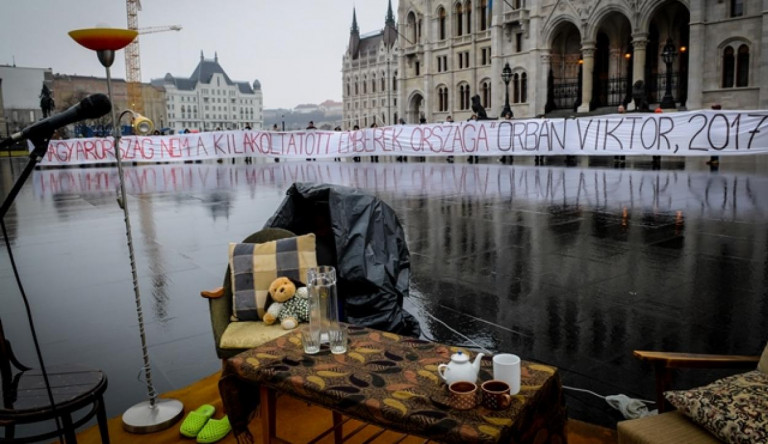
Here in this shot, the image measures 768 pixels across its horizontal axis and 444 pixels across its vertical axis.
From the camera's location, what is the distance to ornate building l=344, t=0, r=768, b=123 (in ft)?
99.5

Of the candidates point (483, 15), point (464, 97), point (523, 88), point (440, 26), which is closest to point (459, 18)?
point (440, 26)

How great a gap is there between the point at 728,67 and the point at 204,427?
35347 mm

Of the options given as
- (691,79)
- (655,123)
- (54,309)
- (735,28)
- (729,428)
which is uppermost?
(735,28)

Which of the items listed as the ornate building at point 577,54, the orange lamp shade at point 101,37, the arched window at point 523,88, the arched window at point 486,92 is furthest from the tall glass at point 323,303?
the arched window at point 486,92

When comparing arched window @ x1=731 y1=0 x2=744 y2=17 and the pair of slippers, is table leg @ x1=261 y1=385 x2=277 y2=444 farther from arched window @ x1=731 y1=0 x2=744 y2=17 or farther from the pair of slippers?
arched window @ x1=731 y1=0 x2=744 y2=17

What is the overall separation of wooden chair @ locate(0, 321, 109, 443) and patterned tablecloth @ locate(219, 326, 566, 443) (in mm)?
600

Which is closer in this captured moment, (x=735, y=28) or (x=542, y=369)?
(x=542, y=369)

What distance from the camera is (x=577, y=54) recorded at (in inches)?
1622

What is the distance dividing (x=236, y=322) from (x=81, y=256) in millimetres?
5231

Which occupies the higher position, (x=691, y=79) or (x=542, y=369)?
(x=691, y=79)

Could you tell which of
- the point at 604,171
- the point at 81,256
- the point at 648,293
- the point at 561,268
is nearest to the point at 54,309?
the point at 81,256

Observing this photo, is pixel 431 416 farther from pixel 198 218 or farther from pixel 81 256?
pixel 198 218

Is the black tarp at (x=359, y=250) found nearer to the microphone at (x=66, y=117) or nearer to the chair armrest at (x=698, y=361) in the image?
the chair armrest at (x=698, y=361)

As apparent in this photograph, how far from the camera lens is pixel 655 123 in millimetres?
17172
